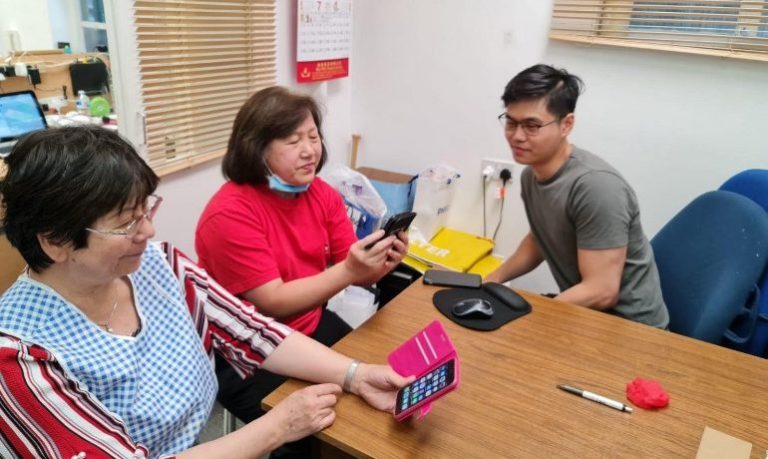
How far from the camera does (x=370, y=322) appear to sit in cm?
130

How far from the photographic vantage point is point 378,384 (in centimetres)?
104

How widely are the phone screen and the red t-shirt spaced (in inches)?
22.5

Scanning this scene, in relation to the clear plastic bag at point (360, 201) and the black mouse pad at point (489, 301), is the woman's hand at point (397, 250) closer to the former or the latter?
the black mouse pad at point (489, 301)

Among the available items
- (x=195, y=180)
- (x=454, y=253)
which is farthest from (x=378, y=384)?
(x=454, y=253)

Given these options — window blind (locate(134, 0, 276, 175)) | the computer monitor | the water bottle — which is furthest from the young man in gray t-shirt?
the computer monitor

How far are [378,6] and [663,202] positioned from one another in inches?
69.3

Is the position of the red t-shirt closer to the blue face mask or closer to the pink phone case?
the blue face mask

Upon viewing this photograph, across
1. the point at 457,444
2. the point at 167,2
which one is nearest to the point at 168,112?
the point at 167,2

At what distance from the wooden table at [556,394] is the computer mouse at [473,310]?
42mm

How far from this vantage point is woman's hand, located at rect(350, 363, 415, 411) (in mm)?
1007

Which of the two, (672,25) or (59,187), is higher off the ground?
(672,25)

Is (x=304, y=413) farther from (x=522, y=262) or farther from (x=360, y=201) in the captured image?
(x=360, y=201)

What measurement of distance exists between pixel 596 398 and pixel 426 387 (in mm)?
359

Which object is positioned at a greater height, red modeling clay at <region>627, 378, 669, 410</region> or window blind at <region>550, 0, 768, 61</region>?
window blind at <region>550, 0, 768, 61</region>
